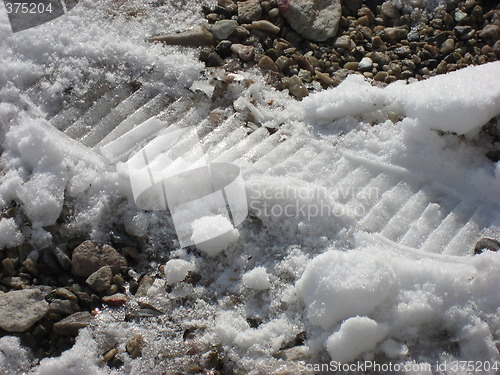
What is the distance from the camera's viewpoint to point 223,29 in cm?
337

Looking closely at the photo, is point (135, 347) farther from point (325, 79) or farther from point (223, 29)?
point (223, 29)

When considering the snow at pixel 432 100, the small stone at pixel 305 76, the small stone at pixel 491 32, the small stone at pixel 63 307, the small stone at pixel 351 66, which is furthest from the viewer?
the small stone at pixel 491 32

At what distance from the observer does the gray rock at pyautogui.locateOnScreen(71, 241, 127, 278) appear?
2.36 metres

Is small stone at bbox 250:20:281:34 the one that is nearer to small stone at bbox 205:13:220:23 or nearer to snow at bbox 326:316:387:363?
small stone at bbox 205:13:220:23

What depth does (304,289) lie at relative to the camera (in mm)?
2184

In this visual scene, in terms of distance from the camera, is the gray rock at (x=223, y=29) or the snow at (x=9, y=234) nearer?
the snow at (x=9, y=234)

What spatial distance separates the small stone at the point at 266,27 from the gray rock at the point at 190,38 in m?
0.29

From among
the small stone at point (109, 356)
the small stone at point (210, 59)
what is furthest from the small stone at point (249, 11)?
the small stone at point (109, 356)

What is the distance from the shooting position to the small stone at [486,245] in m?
2.31

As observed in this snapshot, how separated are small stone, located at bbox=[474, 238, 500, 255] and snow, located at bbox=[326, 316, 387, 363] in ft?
2.03

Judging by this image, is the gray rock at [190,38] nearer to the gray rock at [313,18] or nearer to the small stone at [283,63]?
the small stone at [283,63]

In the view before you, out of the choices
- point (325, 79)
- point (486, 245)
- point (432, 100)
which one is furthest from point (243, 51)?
point (486, 245)

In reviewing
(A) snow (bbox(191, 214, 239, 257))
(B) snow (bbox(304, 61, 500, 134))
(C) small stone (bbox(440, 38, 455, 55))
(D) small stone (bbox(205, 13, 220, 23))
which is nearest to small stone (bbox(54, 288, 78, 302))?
(A) snow (bbox(191, 214, 239, 257))

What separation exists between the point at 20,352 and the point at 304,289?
111cm
